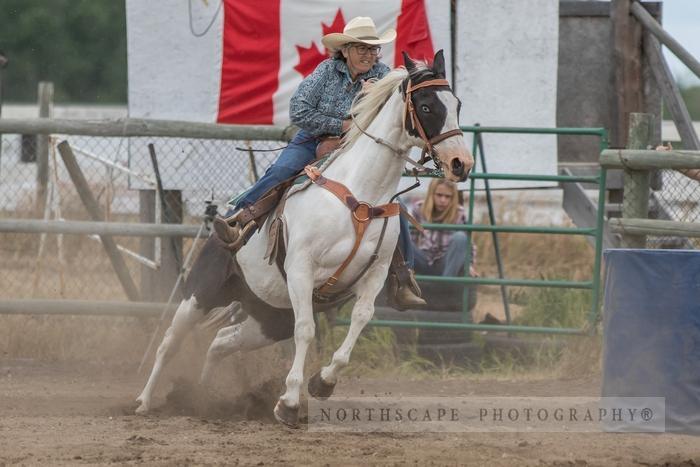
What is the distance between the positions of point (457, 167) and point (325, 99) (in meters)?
1.36

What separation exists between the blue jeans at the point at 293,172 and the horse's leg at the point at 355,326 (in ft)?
1.64

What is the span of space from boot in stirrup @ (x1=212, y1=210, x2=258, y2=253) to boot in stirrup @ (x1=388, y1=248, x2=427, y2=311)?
0.96m

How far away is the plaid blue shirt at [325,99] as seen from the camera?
25.3ft

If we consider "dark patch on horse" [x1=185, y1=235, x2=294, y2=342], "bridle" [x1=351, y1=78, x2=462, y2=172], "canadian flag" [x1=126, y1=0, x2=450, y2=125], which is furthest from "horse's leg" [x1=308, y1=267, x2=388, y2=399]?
"canadian flag" [x1=126, y1=0, x2=450, y2=125]

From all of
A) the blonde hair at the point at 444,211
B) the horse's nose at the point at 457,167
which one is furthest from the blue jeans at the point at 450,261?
the horse's nose at the point at 457,167

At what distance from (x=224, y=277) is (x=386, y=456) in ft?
7.53

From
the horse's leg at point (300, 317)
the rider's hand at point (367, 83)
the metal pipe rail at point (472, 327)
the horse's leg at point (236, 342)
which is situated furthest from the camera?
the metal pipe rail at point (472, 327)

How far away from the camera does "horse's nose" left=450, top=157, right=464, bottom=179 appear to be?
671 cm

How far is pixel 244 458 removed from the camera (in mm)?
6180

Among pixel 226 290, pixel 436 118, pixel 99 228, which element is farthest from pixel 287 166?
pixel 99 228

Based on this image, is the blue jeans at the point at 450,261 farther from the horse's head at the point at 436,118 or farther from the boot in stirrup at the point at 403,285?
the horse's head at the point at 436,118

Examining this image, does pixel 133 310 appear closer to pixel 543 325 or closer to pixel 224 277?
pixel 224 277

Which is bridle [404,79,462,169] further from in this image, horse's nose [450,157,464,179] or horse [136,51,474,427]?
horse's nose [450,157,464,179]

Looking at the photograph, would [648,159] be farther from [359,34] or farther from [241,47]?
[241,47]
